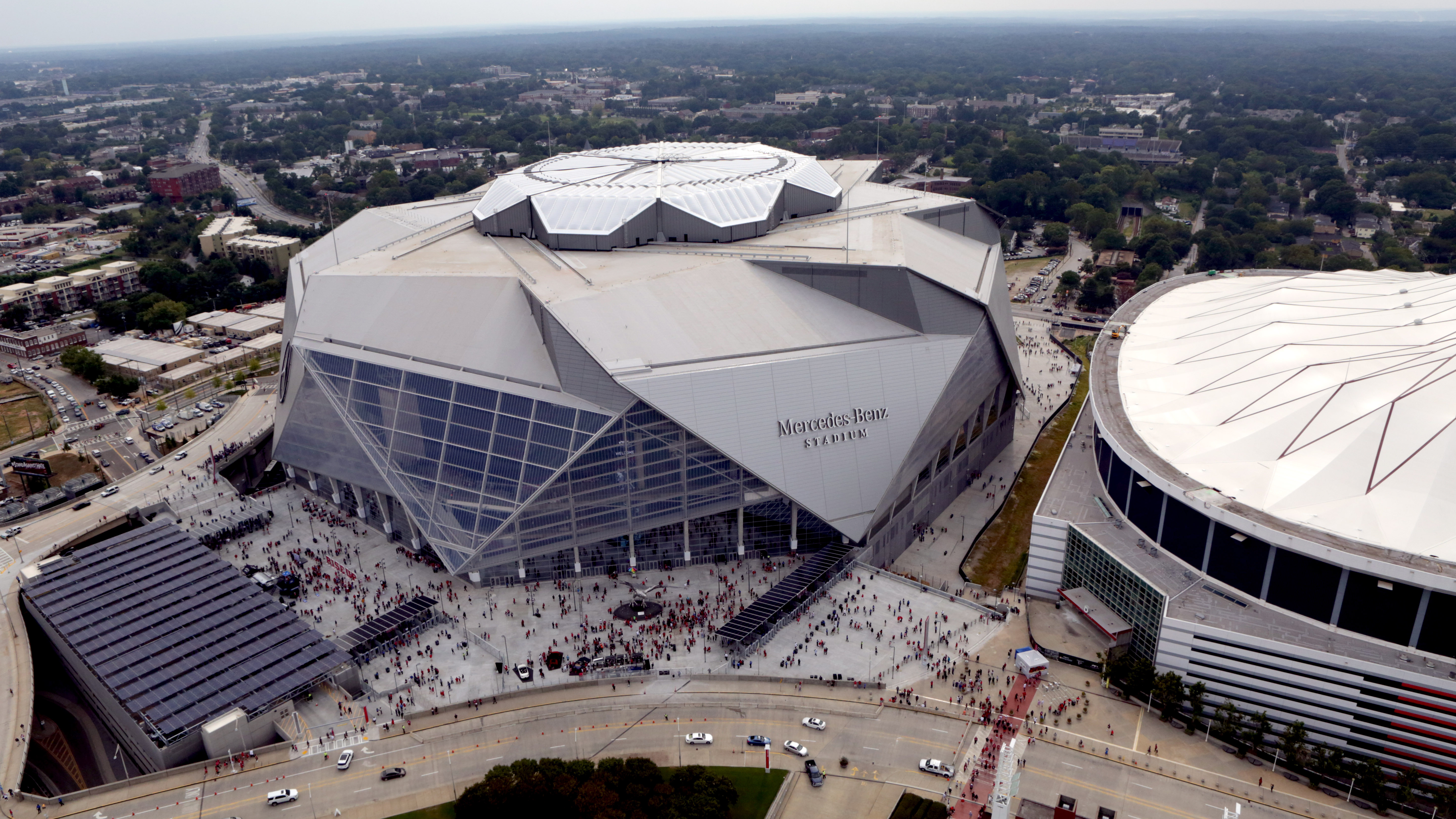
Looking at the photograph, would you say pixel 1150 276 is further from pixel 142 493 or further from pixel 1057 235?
pixel 142 493

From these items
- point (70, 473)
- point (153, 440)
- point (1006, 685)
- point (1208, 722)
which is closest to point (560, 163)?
point (153, 440)

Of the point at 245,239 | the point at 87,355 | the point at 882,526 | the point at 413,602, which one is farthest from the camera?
the point at 245,239

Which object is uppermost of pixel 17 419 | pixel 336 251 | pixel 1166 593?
pixel 336 251

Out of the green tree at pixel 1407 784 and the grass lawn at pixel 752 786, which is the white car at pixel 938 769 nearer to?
the grass lawn at pixel 752 786

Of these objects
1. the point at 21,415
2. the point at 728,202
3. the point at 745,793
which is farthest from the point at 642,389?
the point at 21,415

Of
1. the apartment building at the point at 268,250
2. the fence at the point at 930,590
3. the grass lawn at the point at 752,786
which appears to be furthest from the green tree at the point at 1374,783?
the apartment building at the point at 268,250

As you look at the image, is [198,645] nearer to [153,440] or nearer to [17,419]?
[153,440]
